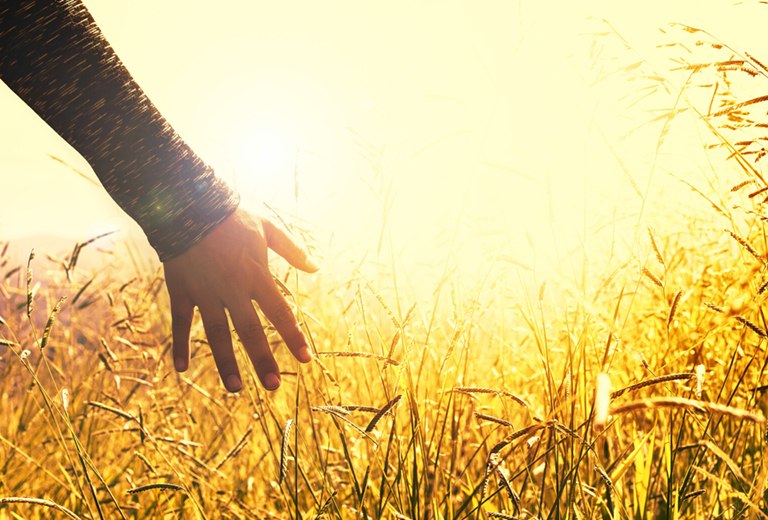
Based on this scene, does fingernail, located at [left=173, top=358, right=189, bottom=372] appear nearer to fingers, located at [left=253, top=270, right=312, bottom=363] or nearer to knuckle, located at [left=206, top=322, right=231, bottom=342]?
knuckle, located at [left=206, top=322, right=231, bottom=342]

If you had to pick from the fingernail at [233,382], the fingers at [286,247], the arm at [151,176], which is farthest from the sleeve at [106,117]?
the fingernail at [233,382]

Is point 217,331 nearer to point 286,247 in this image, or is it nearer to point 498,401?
point 286,247

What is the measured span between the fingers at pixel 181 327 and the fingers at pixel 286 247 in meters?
0.23

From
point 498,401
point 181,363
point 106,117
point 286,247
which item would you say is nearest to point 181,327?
point 181,363

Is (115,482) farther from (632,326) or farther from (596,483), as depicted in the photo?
(632,326)

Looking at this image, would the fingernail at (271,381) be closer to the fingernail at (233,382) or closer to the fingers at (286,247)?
the fingernail at (233,382)

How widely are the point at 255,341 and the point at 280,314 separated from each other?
0.22 ft

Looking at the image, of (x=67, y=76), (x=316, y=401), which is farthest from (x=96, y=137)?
(x=316, y=401)

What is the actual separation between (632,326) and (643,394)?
1.04 ft

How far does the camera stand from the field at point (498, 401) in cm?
85

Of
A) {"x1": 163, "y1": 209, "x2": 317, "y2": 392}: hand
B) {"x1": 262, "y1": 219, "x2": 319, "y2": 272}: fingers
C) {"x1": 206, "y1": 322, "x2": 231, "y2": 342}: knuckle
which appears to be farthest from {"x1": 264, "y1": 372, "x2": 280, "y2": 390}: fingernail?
{"x1": 262, "y1": 219, "x2": 319, "y2": 272}: fingers

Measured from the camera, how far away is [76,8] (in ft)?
3.28

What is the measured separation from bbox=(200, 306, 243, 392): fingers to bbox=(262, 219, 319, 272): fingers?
0.21m

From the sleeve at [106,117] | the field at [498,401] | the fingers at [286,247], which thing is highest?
the sleeve at [106,117]
